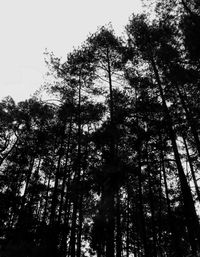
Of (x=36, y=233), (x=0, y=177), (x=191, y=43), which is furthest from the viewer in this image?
(x=0, y=177)

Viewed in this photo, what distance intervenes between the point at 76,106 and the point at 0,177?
33.9 feet

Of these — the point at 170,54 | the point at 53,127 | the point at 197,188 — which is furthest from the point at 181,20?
the point at 53,127

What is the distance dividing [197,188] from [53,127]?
474 inches

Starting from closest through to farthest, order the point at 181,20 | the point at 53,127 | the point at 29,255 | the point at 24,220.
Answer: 1. the point at 181,20
2. the point at 29,255
3. the point at 24,220
4. the point at 53,127

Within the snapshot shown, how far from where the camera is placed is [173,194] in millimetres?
18422

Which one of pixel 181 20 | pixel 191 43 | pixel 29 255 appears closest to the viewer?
pixel 191 43

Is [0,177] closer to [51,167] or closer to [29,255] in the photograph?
[51,167]

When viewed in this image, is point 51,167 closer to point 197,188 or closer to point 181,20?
point 197,188

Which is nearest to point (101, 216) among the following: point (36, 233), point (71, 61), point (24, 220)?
point (36, 233)

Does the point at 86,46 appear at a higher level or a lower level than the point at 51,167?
higher

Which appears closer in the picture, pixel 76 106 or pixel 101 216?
pixel 101 216

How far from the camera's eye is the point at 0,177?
63.2 ft

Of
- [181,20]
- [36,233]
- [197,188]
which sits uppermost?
[181,20]

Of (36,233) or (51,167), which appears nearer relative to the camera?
(36,233)
